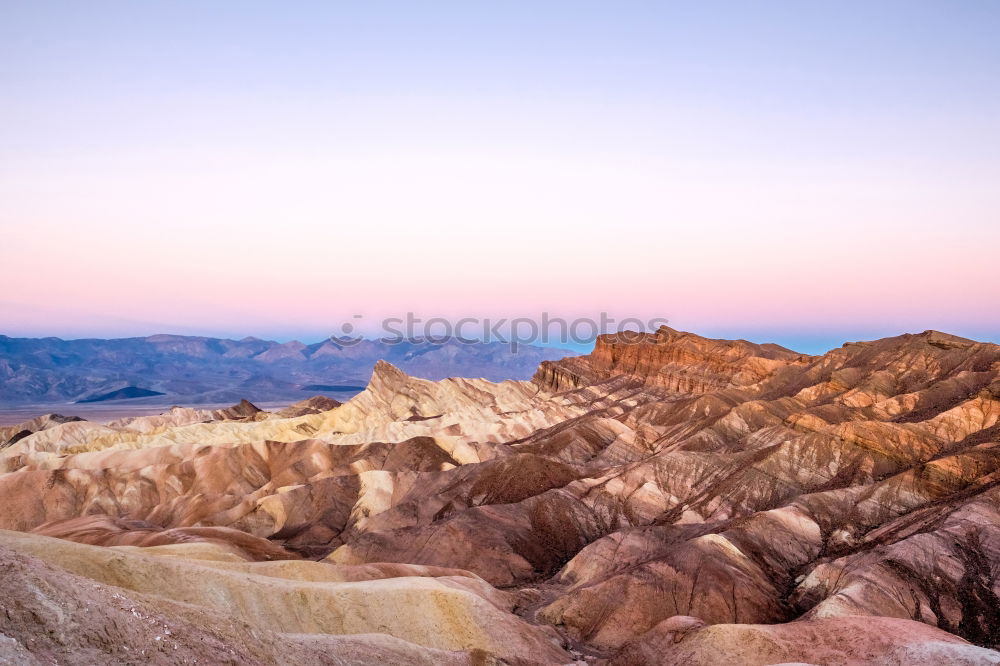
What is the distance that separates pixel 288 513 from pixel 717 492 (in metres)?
35.5

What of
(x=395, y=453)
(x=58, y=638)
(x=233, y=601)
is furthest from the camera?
(x=395, y=453)

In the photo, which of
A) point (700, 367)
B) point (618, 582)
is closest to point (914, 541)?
point (618, 582)

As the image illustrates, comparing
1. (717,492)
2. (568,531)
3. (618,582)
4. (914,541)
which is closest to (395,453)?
(568,531)

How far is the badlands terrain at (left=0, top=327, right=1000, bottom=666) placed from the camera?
28141 millimetres

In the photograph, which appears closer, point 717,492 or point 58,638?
point 58,638

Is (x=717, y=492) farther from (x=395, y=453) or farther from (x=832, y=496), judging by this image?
(x=395, y=453)

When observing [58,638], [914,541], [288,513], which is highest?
[58,638]

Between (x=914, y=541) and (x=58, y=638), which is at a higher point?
(x=58, y=638)

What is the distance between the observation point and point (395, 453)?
81.7 metres

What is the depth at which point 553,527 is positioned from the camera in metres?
57.2

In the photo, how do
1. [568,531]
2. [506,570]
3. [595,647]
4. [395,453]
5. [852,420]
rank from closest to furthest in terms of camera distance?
[595,647] < [506,570] < [568,531] < [852,420] < [395,453]

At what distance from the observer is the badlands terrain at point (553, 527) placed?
92.3ft

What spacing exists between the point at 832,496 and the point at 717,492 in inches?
328

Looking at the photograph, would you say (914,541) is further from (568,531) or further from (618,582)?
(568,531)
